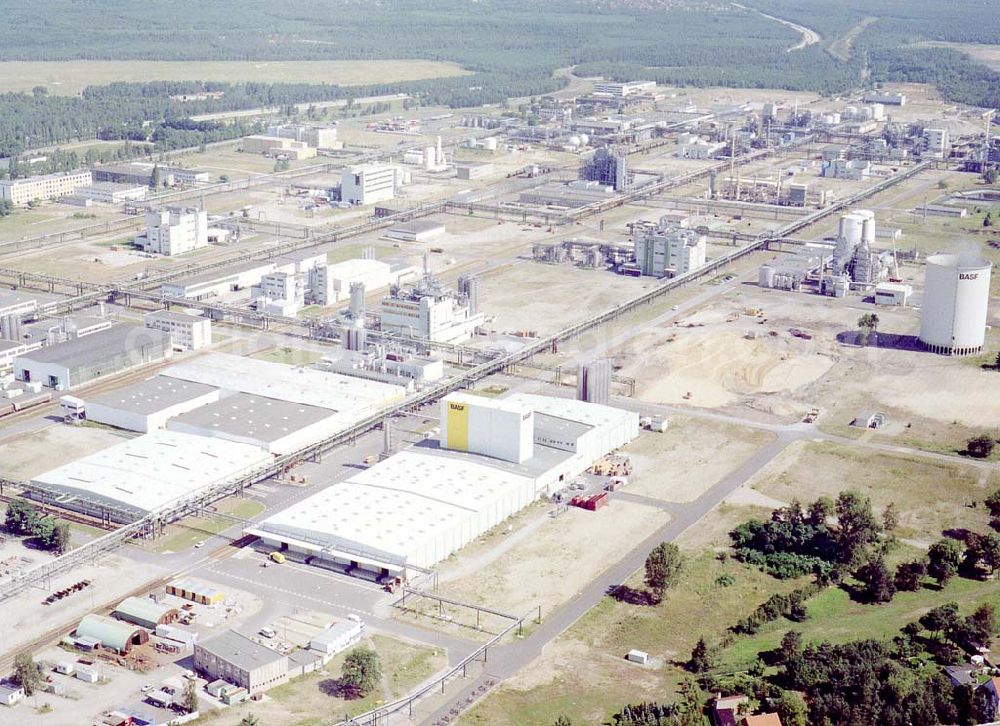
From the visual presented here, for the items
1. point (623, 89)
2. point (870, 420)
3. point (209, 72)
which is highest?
point (209, 72)

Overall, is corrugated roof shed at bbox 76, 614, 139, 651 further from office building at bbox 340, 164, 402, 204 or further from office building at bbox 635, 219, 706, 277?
office building at bbox 340, 164, 402, 204

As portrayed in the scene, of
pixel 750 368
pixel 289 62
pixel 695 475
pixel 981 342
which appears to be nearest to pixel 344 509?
pixel 695 475

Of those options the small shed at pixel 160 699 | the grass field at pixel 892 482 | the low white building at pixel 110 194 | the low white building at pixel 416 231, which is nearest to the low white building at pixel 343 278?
the low white building at pixel 416 231

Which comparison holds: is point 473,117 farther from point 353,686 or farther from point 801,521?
point 353,686

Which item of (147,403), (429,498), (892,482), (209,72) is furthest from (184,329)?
(209,72)

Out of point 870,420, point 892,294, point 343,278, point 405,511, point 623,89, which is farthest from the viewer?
point 623,89

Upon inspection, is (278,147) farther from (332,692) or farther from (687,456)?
(332,692)
